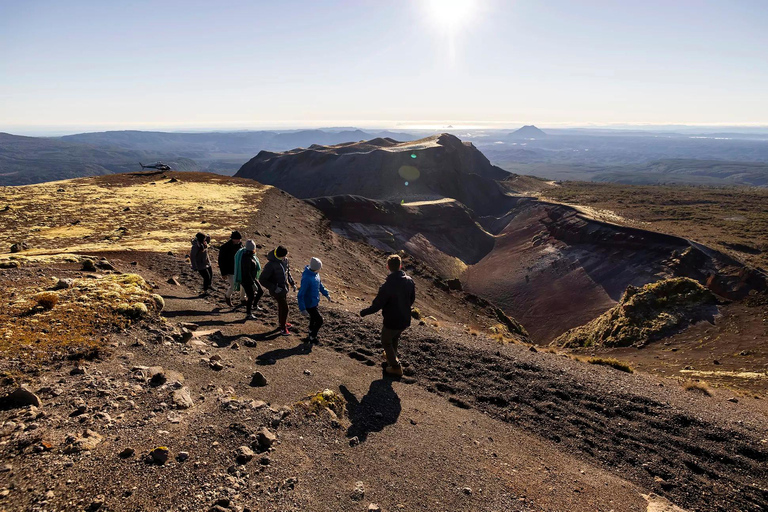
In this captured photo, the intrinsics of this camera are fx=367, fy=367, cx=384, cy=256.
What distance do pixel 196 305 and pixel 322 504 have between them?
33.1ft

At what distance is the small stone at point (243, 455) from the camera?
556 centimetres

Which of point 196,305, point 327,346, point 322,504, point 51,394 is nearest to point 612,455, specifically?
point 322,504

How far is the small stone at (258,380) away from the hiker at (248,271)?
4.77 metres

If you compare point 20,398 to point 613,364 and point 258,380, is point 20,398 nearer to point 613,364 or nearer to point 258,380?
point 258,380

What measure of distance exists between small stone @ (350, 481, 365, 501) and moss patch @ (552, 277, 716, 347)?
82.0 ft

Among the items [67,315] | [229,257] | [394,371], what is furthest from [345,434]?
[229,257]

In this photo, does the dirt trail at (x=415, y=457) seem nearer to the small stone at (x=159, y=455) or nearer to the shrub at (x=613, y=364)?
the small stone at (x=159, y=455)

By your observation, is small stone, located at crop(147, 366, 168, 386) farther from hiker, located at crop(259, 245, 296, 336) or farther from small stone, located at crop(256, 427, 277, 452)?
hiker, located at crop(259, 245, 296, 336)

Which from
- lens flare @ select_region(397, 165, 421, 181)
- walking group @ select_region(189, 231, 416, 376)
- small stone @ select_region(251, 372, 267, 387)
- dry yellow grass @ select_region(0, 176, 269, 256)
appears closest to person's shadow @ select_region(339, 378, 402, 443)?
walking group @ select_region(189, 231, 416, 376)

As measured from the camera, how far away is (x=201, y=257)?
1427 cm

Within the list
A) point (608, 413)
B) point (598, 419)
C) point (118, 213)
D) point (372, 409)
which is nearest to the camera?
point (372, 409)

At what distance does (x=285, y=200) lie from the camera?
43719 mm

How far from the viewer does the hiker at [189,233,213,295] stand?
14.1 m

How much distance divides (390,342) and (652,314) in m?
25.3
